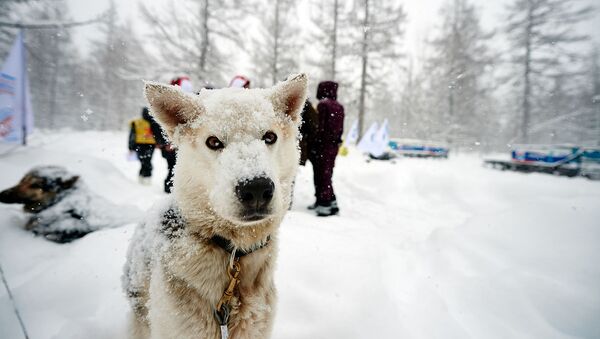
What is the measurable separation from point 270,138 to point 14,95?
7951mm

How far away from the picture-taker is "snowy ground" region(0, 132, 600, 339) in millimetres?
2172

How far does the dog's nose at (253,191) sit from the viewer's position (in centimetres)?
121

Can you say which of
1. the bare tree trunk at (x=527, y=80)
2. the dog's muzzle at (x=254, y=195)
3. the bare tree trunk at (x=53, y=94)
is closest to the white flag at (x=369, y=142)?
the dog's muzzle at (x=254, y=195)

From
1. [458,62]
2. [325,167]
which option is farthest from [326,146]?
[458,62]

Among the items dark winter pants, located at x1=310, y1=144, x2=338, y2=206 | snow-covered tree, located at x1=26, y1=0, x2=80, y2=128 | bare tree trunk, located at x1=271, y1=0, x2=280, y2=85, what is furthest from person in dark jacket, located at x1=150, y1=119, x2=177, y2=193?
snow-covered tree, located at x1=26, y1=0, x2=80, y2=128

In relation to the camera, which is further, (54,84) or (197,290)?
(54,84)

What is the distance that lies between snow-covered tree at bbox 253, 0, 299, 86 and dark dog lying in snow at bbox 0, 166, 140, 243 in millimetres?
15912

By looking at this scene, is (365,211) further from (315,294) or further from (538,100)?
(538,100)

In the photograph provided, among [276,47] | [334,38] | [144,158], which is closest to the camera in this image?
[144,158]

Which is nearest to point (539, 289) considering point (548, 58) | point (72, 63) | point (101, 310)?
point (101, 310)

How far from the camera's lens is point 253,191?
3.98ft

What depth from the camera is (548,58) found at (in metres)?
17.6

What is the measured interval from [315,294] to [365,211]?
3504mm

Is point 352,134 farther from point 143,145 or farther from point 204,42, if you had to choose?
point 143,145
